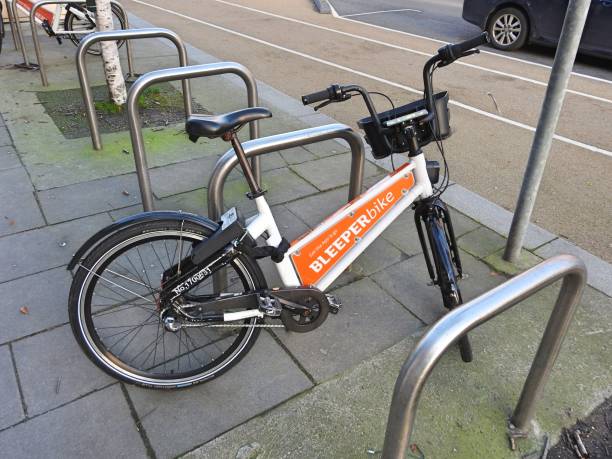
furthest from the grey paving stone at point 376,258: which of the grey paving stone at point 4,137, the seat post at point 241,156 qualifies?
the grey paving stone at point 4,137

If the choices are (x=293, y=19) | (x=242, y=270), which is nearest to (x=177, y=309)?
(x=242, y=270)

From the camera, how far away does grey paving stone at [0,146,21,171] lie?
4.39 m

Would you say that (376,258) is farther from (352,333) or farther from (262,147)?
(262,147)

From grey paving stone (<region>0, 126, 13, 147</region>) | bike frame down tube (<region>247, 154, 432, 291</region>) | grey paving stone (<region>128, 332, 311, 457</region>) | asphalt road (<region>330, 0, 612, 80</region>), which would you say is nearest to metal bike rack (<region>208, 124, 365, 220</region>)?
bike frame down tube (<region>247, 154, 432, 291</region>)

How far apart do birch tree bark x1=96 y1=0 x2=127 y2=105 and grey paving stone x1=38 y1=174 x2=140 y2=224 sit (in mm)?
1881

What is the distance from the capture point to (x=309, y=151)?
4.97 metres

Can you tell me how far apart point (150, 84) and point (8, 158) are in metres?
2.21

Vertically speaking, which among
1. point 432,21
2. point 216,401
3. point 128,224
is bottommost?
point 432,21

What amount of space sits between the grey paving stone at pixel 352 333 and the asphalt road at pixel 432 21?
7.07 meters

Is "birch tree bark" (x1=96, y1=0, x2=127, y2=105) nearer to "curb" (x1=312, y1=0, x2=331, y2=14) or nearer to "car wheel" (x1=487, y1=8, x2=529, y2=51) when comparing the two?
"car wheel" (x1=487, y1=8, x2=529, y2=51)

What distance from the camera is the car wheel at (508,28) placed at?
349 inches

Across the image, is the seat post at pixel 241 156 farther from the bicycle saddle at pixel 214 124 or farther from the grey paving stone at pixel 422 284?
the grey paving stone at pixel 422 284

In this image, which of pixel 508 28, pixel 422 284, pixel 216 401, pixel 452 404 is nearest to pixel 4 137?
pixel 216 401

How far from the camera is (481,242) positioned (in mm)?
3588
